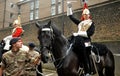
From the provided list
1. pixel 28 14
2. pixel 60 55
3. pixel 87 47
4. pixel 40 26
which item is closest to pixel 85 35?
pixel 87 47

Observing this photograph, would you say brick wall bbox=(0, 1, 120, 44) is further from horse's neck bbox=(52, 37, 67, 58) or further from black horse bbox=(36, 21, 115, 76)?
horse's neck bbox=(52, 37, 67, 58)

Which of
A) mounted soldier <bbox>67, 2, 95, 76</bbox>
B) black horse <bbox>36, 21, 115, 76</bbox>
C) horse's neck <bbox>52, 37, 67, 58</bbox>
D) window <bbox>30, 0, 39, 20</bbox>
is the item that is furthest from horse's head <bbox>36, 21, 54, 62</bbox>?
window <bbox>30, 0, 39, 20</bbox>

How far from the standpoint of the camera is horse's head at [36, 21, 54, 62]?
485 centimetres

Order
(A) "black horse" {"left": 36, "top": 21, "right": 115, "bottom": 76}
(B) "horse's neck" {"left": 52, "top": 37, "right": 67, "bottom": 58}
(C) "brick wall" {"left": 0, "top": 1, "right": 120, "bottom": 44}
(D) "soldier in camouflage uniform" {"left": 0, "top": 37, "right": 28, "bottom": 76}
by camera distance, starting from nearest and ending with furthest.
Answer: (D) "soldier in camouflage uniform" {"left": 0, "top": 37, "right": 28, "bottom": 76} < (A) "black horse" {"left": 36, "top": 21, "right": 115, "bottom": 76} < (B) "horse's neck" {"left": 52, "top": 37, "right": 67, "bottom": 58} < (C) "brick wall" {"left": 0, "top": 1, "right": 120, "bottom": 44}

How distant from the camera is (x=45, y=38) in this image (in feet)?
16.3

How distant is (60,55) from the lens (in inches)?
218

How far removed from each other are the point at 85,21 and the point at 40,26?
5.12 feet

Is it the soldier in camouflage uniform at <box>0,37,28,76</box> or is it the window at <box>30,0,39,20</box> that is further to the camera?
the window at <box>30,0,39,20</box>

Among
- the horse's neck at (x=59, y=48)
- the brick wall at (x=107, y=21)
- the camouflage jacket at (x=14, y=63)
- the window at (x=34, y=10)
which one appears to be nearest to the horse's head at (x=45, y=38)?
the horse's neck at (x=59, y=48)

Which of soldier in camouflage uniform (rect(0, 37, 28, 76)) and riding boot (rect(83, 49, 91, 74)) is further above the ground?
soldier in camouflage uniform (rect(0, 37, 28, 76))

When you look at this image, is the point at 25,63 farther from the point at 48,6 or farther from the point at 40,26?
the point at 48,6

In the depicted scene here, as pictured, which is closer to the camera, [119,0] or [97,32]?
[119,0]

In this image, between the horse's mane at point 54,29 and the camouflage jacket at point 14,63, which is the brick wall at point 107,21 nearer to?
the horse's mane at point 54,29

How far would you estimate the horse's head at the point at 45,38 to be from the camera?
15.9 feet
